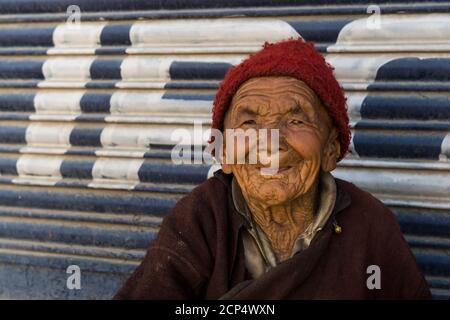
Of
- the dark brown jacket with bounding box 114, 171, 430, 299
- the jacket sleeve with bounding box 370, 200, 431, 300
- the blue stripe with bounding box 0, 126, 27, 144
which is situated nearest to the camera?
the dark brown jacket with bounding box 114, 171, 430, 299

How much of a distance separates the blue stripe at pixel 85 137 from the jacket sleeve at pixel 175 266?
131 cm

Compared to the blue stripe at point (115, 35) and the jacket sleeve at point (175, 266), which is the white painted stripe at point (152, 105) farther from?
the jacket sleeve at point (175, 266)

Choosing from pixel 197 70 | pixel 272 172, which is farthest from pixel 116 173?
pixel 272 172

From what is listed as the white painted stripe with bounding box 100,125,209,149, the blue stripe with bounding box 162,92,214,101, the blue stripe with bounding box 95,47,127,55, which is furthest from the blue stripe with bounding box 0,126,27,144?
the blue stripe with bounding box 162,92,214,101

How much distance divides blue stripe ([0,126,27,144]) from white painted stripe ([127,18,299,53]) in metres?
0.84

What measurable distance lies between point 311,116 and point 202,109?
1188 mm

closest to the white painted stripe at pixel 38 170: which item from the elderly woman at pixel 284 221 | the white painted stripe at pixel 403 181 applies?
the elderly woman at pixel 284 221

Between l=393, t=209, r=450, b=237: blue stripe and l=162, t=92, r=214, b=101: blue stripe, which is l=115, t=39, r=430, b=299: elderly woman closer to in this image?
l=393, t=209, r=450, b=237: blue stripe

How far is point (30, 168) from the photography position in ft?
12.7

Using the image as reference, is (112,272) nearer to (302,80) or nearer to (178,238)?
(178,238)

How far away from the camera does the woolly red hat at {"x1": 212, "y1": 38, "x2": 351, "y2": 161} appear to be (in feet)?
8.02

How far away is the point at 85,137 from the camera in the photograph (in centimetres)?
375

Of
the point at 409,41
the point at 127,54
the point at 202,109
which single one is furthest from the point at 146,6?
the point at 409,41

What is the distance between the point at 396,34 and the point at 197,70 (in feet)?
3.52
